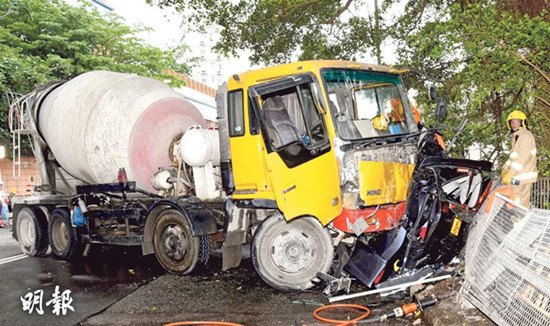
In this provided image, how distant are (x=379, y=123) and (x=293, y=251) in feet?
6.30

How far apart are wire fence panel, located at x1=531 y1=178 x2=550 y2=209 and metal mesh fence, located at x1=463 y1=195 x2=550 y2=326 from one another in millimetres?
4712

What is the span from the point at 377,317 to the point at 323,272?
1.26 meters

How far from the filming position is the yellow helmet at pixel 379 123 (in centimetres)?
616

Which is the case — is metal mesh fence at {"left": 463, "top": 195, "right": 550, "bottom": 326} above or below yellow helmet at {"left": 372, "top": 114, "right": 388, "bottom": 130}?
below

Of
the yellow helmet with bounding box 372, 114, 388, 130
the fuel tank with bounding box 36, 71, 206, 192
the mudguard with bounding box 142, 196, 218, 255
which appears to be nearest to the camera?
the yellow helmet with bounding box 372, 114, 388, 130

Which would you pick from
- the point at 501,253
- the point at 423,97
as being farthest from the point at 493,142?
the point at 501,253

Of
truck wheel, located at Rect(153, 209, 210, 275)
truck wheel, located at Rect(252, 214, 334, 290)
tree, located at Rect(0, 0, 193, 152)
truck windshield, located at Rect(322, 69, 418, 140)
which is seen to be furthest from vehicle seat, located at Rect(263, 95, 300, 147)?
tree, located at Rect(0, 0, 193, 152)

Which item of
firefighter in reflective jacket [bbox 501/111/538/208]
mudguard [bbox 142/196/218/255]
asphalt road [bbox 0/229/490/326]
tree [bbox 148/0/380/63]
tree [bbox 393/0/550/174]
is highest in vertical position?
tree [bbox 148/0/380/63]

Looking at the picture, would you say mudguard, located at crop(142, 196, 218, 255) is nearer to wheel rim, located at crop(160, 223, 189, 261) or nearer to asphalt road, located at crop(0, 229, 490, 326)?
wheel rim, located at crop(160, 223, 189, 261)

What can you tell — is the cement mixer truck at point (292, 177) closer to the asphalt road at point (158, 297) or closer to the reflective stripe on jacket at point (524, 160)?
the asphalt road at point (158, 297)

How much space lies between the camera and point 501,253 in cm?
412

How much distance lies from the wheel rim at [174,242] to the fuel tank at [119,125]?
3.59 ft

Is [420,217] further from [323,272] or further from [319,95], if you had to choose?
[319,95]

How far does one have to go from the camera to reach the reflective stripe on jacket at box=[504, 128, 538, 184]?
6.32 m
